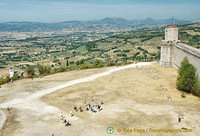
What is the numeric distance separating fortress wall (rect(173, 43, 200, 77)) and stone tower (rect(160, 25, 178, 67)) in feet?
5.61

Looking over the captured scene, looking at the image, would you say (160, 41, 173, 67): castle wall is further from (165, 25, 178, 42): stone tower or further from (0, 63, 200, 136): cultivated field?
(0, 63, 200, 136): cultivated field

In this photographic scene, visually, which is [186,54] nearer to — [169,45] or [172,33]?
[169,45]

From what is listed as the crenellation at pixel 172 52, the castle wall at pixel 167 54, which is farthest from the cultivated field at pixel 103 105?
the castle wall at pixel 167 54

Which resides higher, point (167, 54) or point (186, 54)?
point (186, 54)

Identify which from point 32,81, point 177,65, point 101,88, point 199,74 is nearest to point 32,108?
point 101,88

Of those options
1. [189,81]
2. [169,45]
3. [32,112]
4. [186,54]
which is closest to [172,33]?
[169,45]

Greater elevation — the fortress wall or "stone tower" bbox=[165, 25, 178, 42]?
"stone tower" bbox=[165, 25, 178, 42]

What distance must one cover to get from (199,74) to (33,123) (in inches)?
1173

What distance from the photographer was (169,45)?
57125 millimetres

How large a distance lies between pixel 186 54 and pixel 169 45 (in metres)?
12.7

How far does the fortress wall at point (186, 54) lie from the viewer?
38.3 meters

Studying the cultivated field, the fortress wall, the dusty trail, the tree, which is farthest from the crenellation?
the dusty trail

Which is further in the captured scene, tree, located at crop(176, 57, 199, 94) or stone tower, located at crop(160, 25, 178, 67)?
stone tower, located at crop(160, 25, 178, 67)

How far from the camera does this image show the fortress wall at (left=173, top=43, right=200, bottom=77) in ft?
126
